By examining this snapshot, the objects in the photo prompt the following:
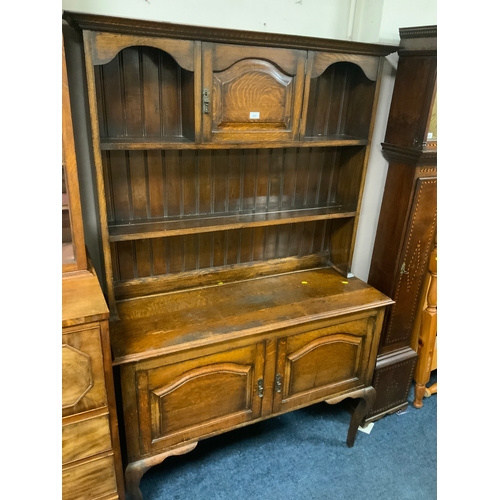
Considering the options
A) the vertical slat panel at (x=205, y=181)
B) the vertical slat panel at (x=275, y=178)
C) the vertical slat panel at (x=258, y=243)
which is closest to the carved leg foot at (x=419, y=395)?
the vertical slat panel at (x=258, y=243)

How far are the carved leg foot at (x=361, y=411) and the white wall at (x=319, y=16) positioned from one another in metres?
0.89

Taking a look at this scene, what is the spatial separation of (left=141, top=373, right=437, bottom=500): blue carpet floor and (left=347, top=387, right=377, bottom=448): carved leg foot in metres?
0.07

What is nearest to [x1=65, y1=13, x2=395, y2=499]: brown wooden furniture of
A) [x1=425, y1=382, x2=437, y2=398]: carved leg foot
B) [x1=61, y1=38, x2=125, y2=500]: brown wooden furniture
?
[x1=61, y1=38, x2=125, y2=500]: brown wooden furniture

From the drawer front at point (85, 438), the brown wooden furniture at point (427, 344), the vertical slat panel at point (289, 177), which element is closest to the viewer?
the drawer front at point (85, 438)

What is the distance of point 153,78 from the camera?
1430mm

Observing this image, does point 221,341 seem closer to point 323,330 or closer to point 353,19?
point 323,330

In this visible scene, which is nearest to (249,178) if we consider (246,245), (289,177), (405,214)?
(289,177)

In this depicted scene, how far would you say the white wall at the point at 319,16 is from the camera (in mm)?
1394

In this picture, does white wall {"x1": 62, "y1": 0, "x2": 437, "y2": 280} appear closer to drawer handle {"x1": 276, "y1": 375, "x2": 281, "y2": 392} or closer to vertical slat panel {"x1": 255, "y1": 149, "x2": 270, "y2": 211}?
vertical slat panel {"x1": 255, "y1": 149, "x2": 270, "y2": 211}

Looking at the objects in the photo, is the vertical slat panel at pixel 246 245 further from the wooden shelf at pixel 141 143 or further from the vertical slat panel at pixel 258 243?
the wooden shelf at pixel 141 143

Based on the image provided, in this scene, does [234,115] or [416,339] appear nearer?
[234,115]

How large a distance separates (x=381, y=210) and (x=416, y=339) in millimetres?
742
